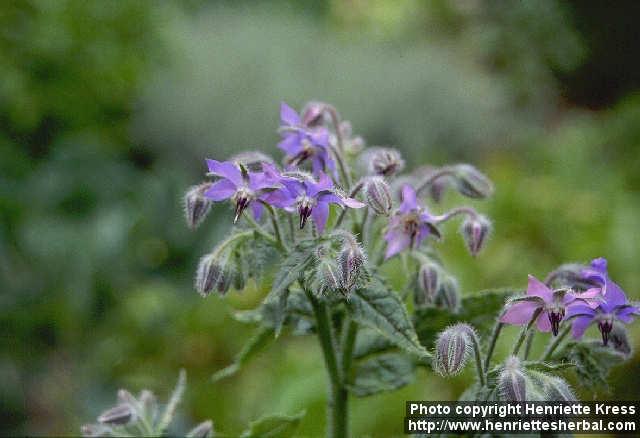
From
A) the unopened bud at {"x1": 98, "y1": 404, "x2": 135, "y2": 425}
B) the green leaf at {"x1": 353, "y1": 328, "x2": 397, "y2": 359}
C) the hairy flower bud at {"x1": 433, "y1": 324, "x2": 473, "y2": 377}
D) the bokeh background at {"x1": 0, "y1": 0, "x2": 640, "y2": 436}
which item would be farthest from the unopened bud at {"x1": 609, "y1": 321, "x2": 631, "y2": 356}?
the unopened bud at {"x1": 98, "y1": 404, "x2": 135, "y2": 425}

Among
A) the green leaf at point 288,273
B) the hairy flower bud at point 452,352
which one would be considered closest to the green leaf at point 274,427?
the green leaf at point 288,273

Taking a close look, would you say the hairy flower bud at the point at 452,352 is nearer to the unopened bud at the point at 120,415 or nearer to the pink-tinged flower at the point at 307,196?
the pink-tinged flower at the point at 307,196

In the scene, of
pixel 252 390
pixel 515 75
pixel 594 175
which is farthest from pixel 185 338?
pixel 515 75

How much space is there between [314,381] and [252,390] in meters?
0.54

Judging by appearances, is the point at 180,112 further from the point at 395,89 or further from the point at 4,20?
the point at 4,20

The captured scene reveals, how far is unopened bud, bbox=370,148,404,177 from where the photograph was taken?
4.28 ft

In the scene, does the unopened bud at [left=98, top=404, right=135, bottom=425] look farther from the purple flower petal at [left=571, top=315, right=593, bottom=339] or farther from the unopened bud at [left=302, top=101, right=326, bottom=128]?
the purple flower petal at [left=571, top=315, right=593, bottom=339]

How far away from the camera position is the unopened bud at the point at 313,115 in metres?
1.42

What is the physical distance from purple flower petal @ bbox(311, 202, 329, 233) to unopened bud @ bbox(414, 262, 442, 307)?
223 millimetres

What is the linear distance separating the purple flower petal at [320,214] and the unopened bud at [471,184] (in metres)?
0.38

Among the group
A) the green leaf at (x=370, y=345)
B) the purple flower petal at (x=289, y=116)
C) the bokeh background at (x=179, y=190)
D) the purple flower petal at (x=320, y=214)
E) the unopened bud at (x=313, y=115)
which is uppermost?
the bokeh background at (x=179, y=190)

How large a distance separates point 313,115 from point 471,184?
322 millimetres

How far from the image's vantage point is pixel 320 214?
1144mm

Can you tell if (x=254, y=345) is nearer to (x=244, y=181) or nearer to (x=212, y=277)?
(x=212, y=277)
